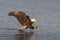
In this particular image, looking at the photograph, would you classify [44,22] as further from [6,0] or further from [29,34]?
[6,0]

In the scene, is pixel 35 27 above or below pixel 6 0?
below

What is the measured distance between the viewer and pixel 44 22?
2158cm

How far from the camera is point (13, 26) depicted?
19797 millimetres

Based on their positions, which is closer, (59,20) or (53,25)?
(53,25)

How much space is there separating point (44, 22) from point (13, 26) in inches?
92.7

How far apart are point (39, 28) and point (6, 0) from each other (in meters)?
21.4

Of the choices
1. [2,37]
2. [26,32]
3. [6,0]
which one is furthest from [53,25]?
[6,0]

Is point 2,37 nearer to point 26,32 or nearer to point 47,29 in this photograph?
point 26,32

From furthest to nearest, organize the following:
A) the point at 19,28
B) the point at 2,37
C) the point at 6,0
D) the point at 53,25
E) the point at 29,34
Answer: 1. the point at 6,0
2. the point at 53,25
3. the point at 19,28
4. the point at 29,34
5. the point at 2,37

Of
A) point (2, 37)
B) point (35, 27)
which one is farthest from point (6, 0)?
point (2, 37)

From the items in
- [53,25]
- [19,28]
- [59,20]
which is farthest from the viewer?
[59,20]

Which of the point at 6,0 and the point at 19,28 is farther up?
the point at 6,0

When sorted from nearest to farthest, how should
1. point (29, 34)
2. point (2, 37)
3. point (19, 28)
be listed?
point (2, 37) < point (29, 34) < point (19, 28)

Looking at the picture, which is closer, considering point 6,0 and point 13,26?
point 13,26
